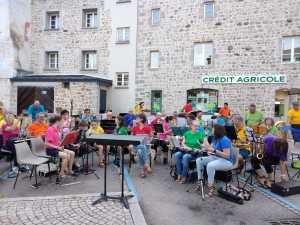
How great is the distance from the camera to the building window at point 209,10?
14244mm

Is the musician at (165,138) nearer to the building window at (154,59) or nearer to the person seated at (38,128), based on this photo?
the person seated at (38,128)

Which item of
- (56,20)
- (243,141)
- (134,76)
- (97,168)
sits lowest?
(97,168)

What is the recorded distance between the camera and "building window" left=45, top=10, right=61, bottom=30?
56.7 feet

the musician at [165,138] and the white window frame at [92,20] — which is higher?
the white window frame at [92,20]

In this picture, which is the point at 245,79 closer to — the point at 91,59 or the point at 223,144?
the point at 223,144

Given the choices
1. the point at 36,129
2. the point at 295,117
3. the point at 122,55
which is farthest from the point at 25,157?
the point at 122,55

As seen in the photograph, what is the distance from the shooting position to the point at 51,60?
17734 mm

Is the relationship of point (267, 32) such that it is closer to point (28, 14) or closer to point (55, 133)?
point (55, 133)

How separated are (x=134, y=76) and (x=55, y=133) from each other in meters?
10.5

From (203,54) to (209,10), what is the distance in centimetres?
259

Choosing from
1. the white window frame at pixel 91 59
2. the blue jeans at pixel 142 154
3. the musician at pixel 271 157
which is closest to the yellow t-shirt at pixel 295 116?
the musician at pixel 271 157

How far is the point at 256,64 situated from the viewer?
13352 mm

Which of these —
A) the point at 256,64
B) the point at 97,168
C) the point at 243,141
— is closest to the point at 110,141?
the point at 97,168

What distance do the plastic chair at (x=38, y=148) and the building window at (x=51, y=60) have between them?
12.4 m
